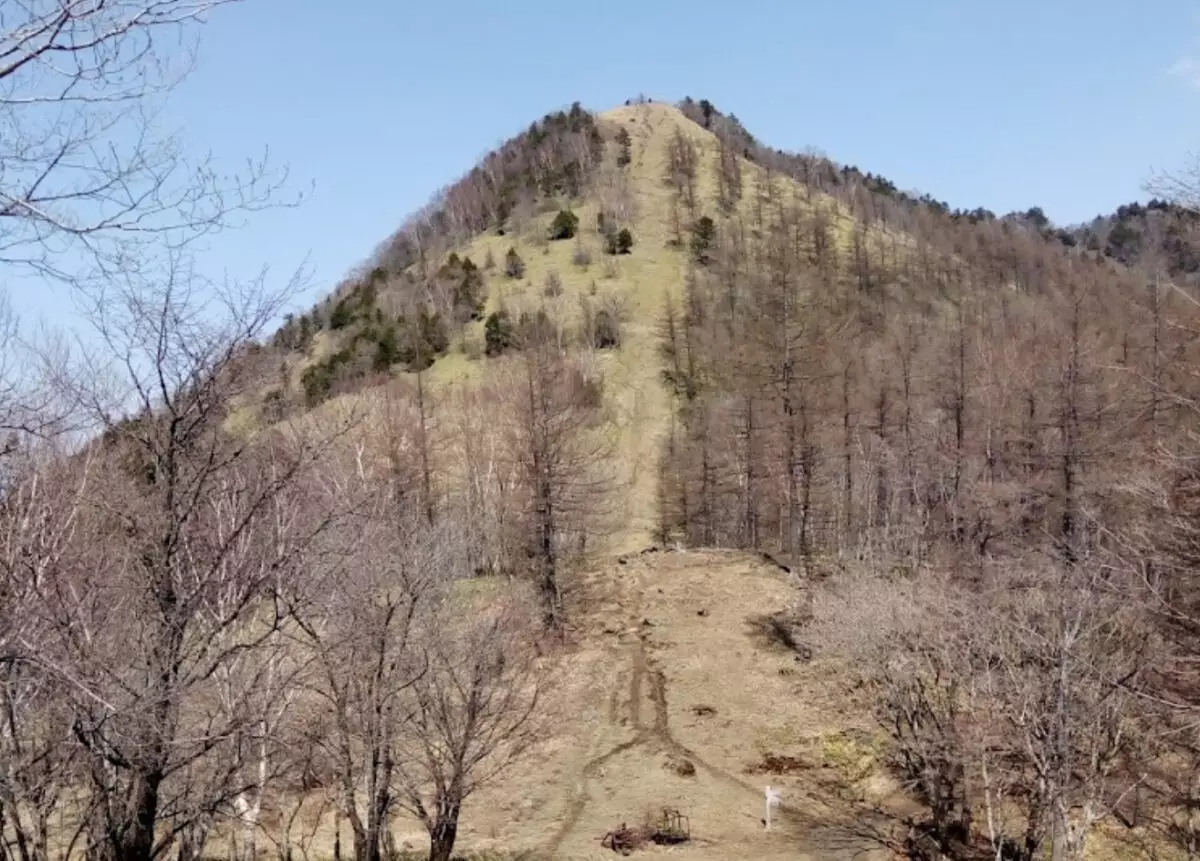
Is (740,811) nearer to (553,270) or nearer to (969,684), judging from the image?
(969,684)

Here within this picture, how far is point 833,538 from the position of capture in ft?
161

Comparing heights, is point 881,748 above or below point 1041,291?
below

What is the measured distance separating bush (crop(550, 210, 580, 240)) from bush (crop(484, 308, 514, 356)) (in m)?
22.4

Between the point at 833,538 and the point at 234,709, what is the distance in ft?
144

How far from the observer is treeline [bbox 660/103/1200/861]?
40.8 ft

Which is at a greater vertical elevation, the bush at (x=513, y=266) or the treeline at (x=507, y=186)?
the treeline at (x=507, y=186)

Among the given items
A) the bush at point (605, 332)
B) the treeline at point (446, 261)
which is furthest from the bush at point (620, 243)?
the bush at point (605, 332)

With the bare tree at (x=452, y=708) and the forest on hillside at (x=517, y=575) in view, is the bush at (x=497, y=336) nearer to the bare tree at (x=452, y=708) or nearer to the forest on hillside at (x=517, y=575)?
the forest on hillside at (x=517, y=575)

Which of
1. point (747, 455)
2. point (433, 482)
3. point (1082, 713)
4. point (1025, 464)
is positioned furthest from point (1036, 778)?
point (433, 482)

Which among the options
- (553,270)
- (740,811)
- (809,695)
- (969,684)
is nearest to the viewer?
(969,684)

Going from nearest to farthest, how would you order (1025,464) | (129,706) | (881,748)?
(129,706) → (881,748) → (1025,464)

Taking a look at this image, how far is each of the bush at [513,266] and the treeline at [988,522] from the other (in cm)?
1533

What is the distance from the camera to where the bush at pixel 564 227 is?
88.6 m

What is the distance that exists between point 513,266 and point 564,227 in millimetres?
9997
